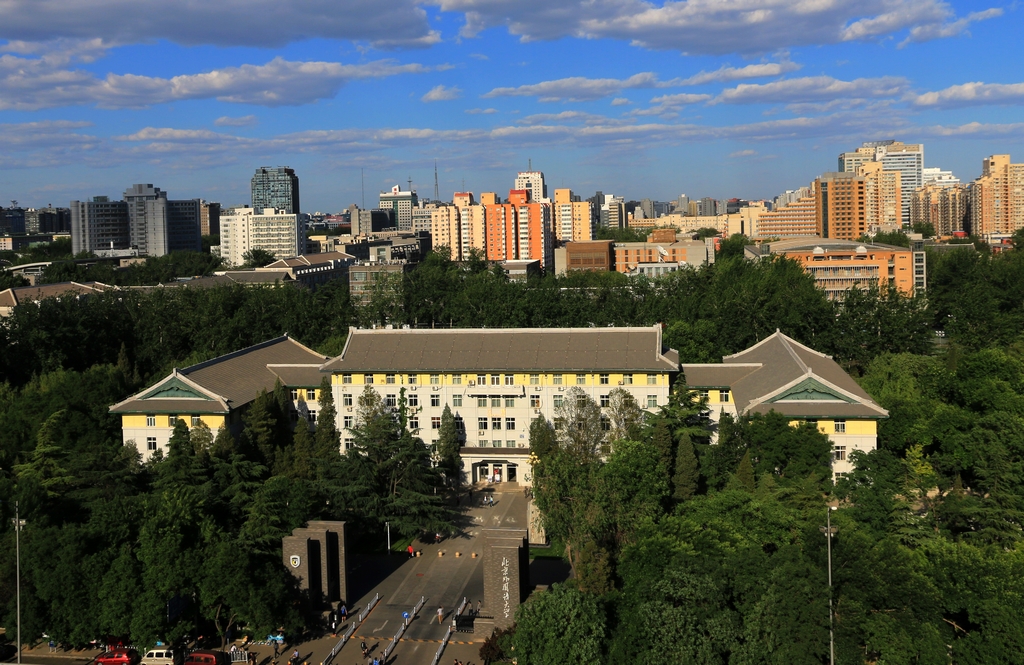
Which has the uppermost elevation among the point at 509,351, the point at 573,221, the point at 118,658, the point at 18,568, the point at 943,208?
the point at 943,208

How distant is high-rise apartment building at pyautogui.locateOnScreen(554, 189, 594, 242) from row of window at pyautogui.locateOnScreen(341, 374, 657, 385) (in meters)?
109

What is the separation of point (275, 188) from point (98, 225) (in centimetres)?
4719

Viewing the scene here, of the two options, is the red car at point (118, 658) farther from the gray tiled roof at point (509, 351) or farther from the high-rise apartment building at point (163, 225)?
the high-rise apartment building at point (163, 225)

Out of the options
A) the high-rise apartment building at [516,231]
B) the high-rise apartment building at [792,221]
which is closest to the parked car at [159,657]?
the high-rise apartment building at [516,231]

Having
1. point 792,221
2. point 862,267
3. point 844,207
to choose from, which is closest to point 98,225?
point 792,221

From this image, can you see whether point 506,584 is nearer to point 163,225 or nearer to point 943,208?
point 163,225

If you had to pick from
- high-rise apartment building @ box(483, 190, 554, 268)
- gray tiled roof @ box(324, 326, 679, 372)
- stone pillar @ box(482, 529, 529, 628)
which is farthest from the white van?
high-rise apartment building @ box(483, 190, 554, 268)

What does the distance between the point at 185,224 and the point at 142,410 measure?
130 metres

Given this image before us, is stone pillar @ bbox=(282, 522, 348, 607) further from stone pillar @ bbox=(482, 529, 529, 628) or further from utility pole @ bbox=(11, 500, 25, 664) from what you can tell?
utility pole @ bbox=(11, 500, 25, 664)

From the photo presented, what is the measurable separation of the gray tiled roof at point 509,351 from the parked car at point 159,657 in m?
17.7

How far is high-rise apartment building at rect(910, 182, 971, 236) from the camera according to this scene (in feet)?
547

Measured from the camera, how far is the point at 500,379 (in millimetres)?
40812

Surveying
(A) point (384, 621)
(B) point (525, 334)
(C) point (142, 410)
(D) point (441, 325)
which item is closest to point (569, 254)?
(D) point (441, 325)

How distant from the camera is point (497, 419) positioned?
40875 mm
